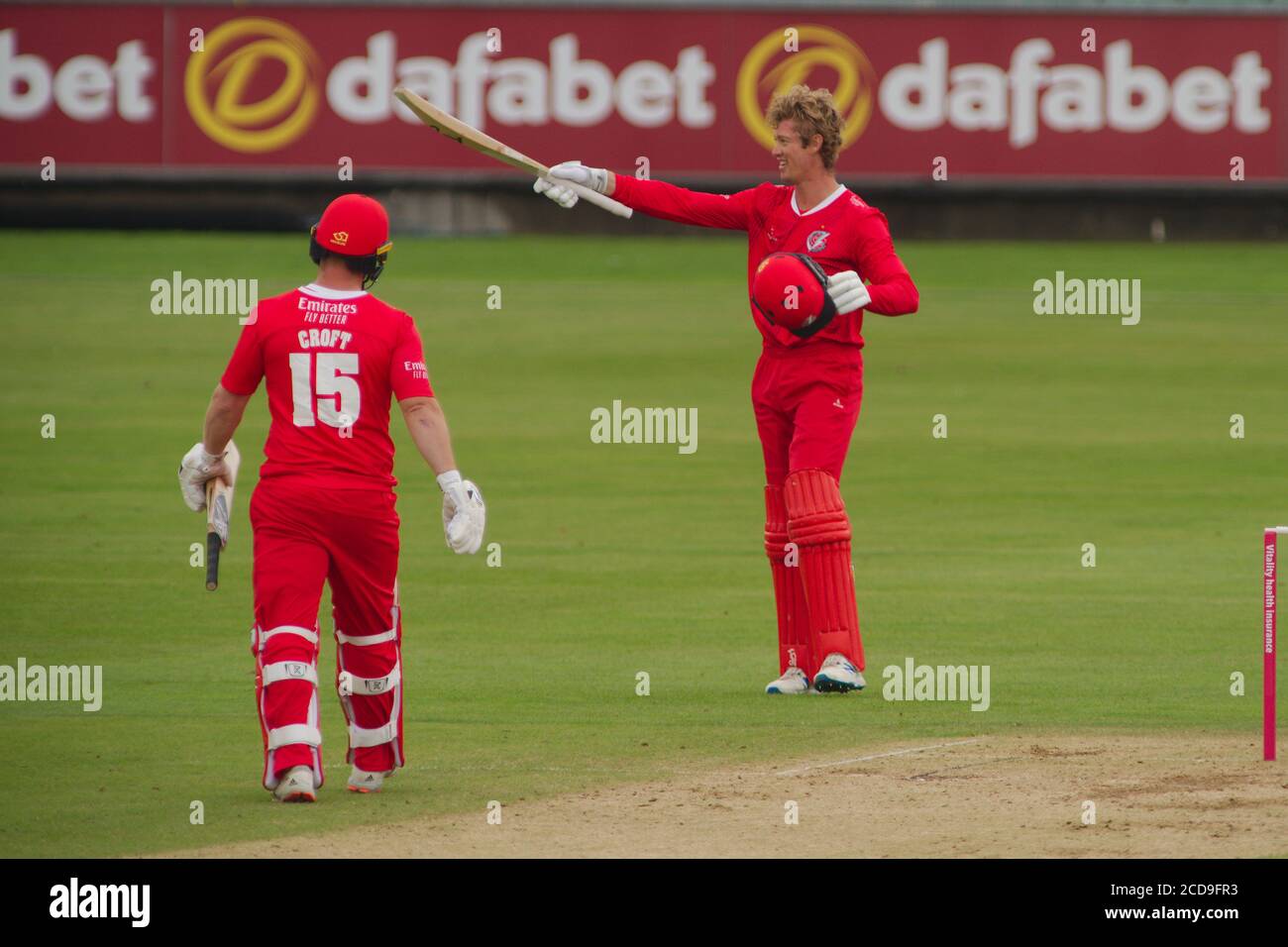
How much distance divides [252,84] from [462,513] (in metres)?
25.9

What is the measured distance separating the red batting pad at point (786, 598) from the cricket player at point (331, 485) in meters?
2.84

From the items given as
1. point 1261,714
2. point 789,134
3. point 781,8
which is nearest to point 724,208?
point 789,134

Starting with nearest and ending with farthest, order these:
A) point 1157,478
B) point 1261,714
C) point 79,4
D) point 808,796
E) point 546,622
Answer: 1. point 808,796
2. point 1261,714
3. point 546,622
4. point 1157,478
5. point 79,4

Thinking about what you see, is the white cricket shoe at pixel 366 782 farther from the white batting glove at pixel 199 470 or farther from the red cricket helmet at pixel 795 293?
the red cricket helmet at pixel 795 293

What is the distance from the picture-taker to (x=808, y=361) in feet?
36.3

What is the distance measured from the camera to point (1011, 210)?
34.3m

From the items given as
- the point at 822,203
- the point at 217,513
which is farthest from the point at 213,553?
the point at 822,203

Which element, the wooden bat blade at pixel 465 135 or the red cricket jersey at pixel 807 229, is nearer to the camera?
the red cricket jersey at pixel 807 229

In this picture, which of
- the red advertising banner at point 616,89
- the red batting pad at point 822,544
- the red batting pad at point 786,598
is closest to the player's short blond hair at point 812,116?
the red batting pad at point 822,544

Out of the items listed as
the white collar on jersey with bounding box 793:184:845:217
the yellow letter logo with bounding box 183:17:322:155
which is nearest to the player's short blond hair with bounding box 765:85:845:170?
the white collar on jersey with bounding box 793:184:845:217

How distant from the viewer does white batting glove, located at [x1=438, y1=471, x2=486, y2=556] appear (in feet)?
28.5

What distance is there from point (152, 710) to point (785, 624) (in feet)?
9.82

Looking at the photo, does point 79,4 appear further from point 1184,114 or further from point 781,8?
point 1184,114

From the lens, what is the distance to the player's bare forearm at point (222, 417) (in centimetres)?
893
